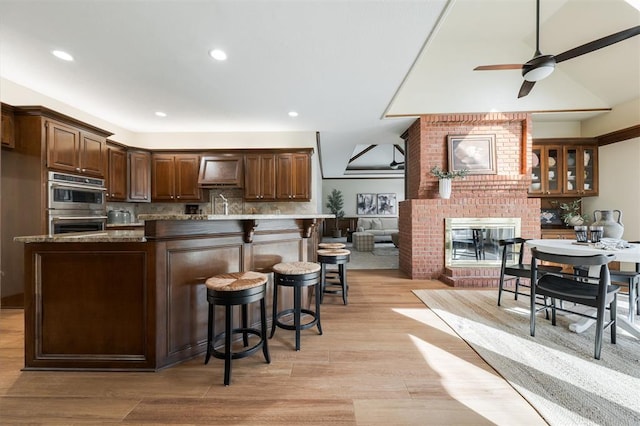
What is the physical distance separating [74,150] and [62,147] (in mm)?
160

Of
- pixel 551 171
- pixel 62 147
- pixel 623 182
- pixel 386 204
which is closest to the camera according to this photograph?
pixel 62 147

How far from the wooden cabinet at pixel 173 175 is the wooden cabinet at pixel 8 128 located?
198cm

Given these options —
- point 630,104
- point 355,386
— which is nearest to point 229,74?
point 355,386

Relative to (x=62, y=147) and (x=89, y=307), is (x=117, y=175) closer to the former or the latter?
(x=62, y=147)

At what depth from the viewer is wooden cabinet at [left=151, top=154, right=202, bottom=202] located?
483 centimetres

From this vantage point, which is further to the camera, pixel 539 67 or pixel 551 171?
pixel 551 171

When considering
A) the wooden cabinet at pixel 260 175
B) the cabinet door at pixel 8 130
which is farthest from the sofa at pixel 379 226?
the cabinet door at pixel 8 130

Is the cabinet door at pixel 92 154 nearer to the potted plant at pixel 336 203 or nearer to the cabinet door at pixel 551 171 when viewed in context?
the cabinet door at pixel 551 171

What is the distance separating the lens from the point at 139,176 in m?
4.69

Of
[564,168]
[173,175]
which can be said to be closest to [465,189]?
[564,168]

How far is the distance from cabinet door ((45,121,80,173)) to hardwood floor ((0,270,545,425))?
196 centimetres

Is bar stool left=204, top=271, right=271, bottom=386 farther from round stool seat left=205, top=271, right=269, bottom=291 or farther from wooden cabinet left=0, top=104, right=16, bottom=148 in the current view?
wooden cabinet left=0, top=104, right=16, bottom=148

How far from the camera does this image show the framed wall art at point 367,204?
35.0 ft

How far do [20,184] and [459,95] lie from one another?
607 cm
